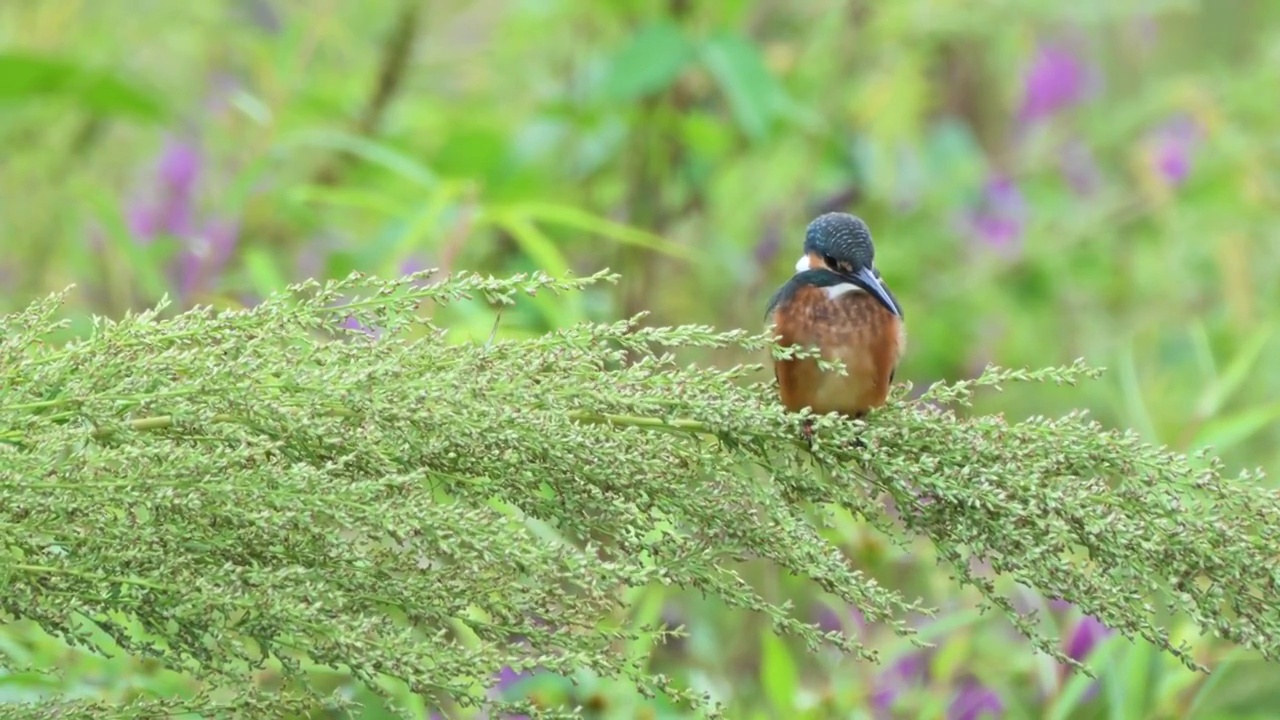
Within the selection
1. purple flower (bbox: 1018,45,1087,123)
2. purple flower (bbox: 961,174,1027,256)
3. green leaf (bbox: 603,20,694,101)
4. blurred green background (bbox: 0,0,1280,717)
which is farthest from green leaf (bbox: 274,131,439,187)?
purple flower (bbox: 1018,45,1087,123)

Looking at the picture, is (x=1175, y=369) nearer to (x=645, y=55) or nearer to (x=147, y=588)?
(x=645, y=55)

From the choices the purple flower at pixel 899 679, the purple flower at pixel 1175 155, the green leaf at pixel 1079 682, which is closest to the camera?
the green leaf at pixel 1079 682

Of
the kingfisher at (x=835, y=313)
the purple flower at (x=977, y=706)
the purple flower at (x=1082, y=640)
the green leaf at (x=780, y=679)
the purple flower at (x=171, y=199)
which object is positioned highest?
the kingfisher at (x=835, y=313)

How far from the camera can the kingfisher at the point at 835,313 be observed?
1.55 metres

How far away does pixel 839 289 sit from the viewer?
5.37 feet

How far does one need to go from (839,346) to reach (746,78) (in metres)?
1.41

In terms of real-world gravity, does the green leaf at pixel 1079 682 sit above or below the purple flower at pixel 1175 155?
below

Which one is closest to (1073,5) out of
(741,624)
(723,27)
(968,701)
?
(723,27)

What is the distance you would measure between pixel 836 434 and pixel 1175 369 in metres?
3.09

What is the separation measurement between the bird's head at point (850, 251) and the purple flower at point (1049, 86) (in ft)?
10.4

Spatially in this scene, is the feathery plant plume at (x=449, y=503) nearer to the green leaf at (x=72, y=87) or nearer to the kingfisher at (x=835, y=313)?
the kingfisher at (x=835, y=313)

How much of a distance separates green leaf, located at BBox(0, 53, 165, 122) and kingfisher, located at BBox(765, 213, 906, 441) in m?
1.48

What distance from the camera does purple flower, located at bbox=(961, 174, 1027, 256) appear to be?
13.5 feet

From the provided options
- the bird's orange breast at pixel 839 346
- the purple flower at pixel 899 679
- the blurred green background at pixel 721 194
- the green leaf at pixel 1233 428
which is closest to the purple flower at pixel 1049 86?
the blurred green background at pixel 721 194
